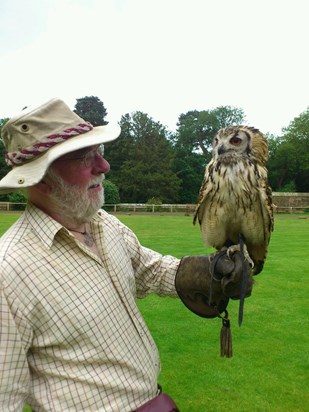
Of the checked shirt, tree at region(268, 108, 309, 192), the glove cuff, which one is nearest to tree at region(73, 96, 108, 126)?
tree at region(268, 108, 309, 192)

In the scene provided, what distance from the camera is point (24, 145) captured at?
61.5 inches

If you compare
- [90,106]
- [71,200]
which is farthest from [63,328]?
[90,106]

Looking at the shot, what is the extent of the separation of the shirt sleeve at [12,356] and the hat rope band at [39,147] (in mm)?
475

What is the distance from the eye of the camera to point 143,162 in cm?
3778

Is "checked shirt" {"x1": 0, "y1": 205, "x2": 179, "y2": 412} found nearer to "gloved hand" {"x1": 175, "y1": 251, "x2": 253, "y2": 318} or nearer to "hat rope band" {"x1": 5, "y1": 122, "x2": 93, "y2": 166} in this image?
"hat rope band" {"x1": 5, "y1": 122, "x2": 93, "y2": 166}

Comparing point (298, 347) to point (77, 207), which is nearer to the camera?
point (77, 207)

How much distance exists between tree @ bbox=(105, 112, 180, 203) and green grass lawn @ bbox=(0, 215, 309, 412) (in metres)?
28.8

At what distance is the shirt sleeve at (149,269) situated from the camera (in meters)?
2.00

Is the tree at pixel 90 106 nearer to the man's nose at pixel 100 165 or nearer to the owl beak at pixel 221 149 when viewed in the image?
the owl beak at pixel 221 149

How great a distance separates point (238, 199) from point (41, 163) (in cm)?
135

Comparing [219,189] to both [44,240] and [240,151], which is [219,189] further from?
[44,240]

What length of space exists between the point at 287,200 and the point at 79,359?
28957mm

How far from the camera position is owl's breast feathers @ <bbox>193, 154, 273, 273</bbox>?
2.50m

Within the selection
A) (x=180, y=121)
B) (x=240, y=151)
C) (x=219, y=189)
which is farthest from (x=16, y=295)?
(x=180, y=121)
